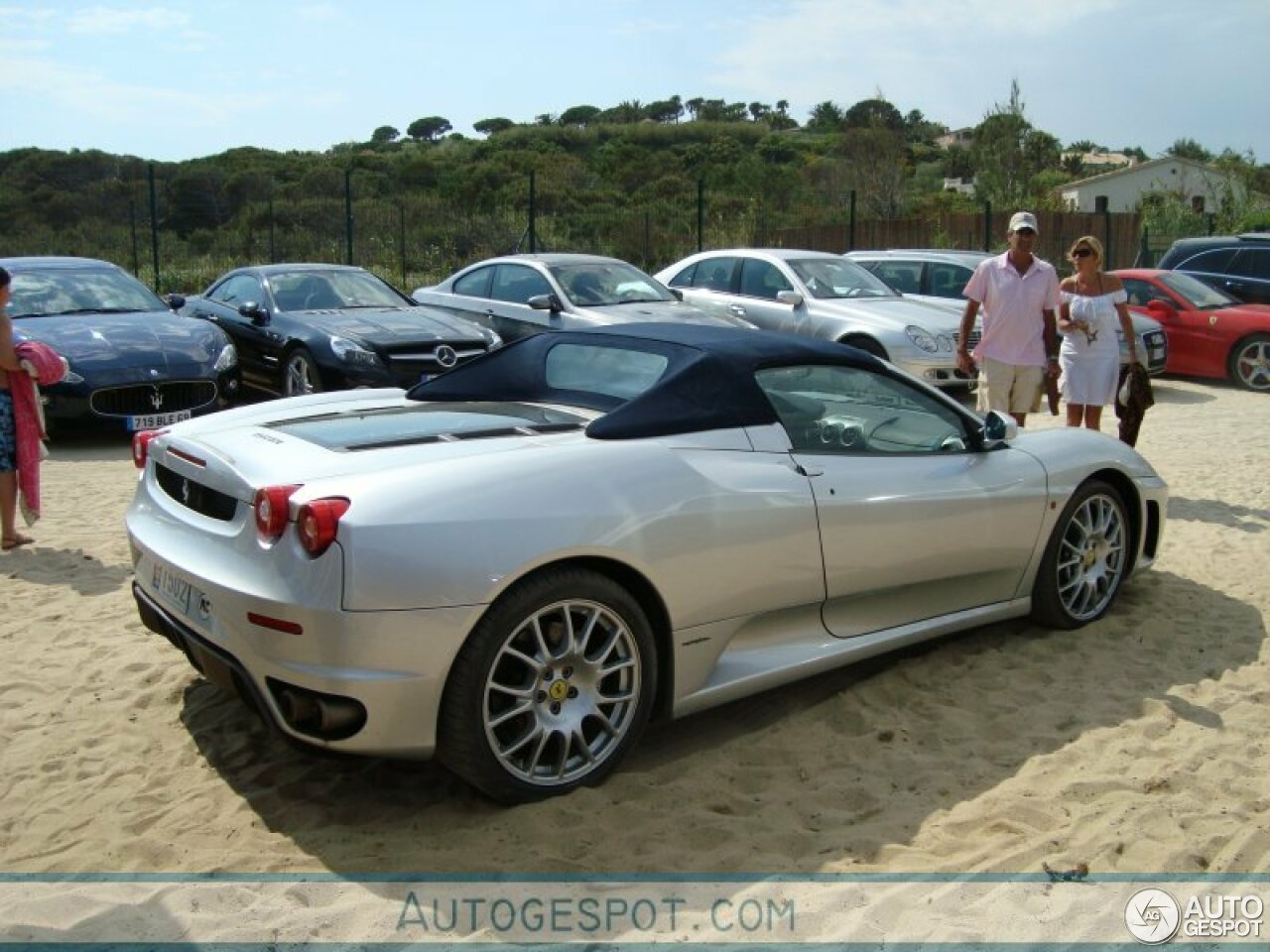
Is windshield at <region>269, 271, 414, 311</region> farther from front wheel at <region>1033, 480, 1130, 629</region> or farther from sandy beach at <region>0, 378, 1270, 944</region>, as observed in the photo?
front wheel at <region>1033, 480, 1130, 629</region>

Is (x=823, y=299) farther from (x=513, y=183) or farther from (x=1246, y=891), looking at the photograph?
(x=513, y=183)

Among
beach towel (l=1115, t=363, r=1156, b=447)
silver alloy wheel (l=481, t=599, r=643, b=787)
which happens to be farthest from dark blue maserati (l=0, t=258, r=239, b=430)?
beach towel (l=1115, t=363, r=1156, b=447)

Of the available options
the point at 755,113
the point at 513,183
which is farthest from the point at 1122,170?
the point at 513,183

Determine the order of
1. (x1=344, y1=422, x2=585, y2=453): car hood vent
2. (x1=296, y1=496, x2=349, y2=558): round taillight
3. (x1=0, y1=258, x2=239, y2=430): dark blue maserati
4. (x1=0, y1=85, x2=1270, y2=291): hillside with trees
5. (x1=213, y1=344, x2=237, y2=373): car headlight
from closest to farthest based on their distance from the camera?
(x1=296, y1=496, x2=349, y2=558): round taillight
(x1=344, y1=422, x2=585, y2=453): car hood vent
(x1=0, y1=258, x2=239, y2=430): dark blue maserati
(x1=213, y1=344, x2=237, y2=373): car headlight
(x1=0, y1=85, x2=1270, y2=291): hillside with trees

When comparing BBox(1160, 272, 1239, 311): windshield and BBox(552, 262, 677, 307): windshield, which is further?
BBox(1160, 272, 1239, 311): windshield

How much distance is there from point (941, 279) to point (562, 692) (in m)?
11.4

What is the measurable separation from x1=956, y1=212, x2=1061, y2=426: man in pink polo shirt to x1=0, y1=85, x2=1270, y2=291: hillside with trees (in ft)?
44.9

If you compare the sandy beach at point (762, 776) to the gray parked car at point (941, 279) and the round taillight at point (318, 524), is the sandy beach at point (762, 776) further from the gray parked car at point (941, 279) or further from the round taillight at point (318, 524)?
the gray parked car at point (941, 279)

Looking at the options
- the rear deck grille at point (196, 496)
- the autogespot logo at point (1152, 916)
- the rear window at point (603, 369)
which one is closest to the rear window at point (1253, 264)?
the rear window at point (603, 369)

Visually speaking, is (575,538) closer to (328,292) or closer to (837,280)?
(328,292)

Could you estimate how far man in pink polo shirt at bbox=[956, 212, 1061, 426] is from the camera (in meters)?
7.42

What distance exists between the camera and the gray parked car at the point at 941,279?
13.5 meters

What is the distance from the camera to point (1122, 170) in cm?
6881

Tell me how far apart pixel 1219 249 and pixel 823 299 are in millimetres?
6456
